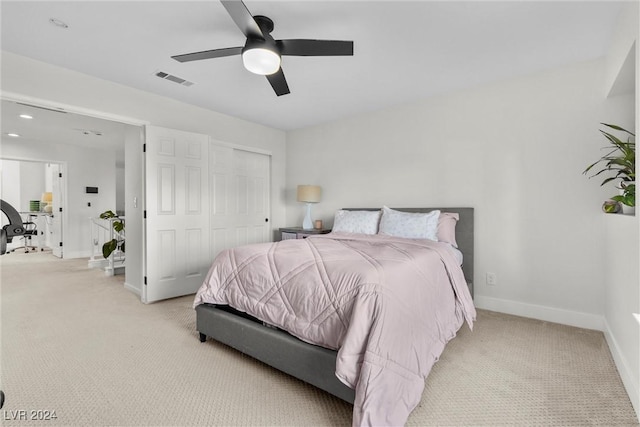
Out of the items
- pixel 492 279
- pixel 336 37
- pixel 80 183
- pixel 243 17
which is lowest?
pixel 492 279

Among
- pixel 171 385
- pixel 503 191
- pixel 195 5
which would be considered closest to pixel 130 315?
pixel 171 385

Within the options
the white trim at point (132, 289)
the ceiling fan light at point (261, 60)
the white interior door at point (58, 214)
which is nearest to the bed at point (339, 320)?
the ceiling fan light at point (261, 60)

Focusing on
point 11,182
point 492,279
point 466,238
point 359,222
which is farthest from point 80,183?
point 492,279

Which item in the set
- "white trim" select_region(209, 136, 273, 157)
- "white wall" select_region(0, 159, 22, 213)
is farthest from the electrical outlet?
"white wall" select_region(0, 159, 22, 213)

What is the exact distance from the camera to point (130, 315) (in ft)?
9.83

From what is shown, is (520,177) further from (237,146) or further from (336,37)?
(237,146)

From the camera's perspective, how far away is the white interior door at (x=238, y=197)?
4.18m

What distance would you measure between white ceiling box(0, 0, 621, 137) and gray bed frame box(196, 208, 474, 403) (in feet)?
6.88

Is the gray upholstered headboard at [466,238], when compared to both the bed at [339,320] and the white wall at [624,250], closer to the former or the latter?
the bed at [339,320]

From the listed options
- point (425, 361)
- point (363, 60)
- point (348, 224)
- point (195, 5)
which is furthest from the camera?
point (348, 224)

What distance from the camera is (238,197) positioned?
177 inches

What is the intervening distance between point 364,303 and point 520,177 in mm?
2395

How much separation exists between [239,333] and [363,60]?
2.45m

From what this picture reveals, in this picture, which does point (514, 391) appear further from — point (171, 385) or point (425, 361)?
point (171, 385)
